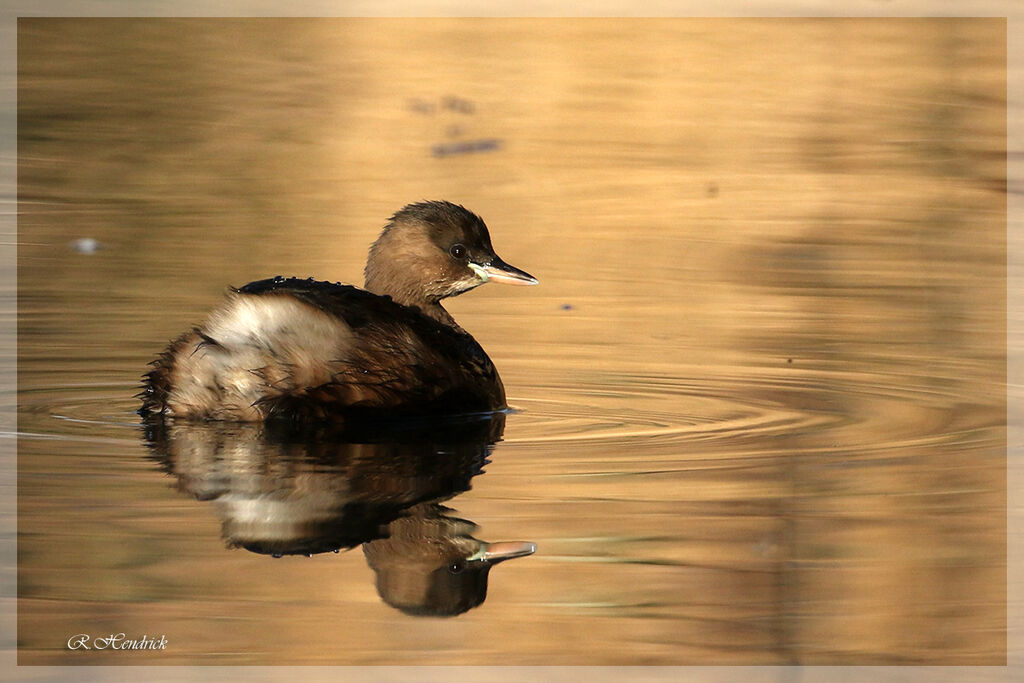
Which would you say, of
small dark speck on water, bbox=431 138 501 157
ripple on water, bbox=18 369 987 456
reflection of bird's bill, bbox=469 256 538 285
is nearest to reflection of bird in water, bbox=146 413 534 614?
ripple on water, bbox=18 369 987 456

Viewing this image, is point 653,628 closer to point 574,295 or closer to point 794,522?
point 794,522

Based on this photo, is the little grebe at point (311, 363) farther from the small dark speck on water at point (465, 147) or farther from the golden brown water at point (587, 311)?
the small dark speck on water at point (465, 147)

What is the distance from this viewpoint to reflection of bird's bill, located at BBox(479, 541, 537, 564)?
4199 millimetres

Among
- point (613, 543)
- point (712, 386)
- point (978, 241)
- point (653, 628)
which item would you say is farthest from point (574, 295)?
point (653, 628)

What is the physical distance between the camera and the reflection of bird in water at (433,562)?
398 centimetres

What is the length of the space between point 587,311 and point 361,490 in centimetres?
339

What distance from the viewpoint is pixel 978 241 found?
31.7 feet

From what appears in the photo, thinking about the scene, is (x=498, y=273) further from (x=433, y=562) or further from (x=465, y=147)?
(x=465, y=147)

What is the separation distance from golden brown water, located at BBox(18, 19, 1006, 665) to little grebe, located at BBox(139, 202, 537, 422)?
0.63 feet

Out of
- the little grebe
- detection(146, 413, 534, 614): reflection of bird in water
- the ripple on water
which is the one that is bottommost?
the ripple on water

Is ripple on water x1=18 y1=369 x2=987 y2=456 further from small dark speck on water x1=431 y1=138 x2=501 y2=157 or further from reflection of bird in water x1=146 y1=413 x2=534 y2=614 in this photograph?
small dark speck on water x1=431 y1=138 x2=501 y2=157

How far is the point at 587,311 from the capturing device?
8016 millimetres

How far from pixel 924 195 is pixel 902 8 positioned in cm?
326

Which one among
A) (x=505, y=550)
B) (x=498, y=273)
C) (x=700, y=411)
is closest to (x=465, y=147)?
(x=498, y=273)
